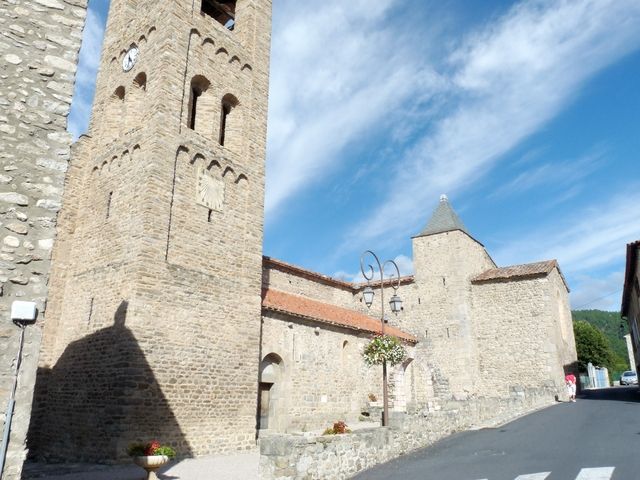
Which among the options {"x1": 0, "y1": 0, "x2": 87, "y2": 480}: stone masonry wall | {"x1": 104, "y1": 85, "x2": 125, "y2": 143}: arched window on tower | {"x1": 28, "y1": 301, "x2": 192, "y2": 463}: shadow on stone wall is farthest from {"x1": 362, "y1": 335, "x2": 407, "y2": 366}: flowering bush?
{"x1": 104, "y1": 85, "x2": 125, "y2": 143}: arched window on tower

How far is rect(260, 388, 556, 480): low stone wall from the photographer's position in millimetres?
8664

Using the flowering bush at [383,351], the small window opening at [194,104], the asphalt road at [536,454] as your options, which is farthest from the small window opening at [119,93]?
the asphalt road at [536,454]

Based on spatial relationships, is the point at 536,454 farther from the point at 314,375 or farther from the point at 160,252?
the point at 160,252

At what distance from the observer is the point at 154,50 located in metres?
15.9

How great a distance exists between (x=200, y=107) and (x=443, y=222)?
54.7 feet

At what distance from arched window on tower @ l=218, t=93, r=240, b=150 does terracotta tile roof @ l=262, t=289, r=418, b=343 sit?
606 cm

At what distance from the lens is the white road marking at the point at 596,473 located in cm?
773

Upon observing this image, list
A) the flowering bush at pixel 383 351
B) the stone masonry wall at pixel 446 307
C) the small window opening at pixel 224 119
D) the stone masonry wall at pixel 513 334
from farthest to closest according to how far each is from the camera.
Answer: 1. the stone masonry wall at pixel 446 307
2. the stone masonry wall at pixel 513 334
3. the small window opening at pixel 224 119
4. the flowering bush at pixel 383 351

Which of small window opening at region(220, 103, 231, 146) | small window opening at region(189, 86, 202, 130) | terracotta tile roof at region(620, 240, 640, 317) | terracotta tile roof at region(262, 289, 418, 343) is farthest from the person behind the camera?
terracotta tile roof at region(620, 240, 640, 317)

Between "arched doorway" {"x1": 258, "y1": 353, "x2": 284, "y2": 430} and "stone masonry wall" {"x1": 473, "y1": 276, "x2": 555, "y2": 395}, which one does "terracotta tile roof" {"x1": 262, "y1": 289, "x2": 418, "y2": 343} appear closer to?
"arched doorway" {"x1": 258, "y1": 353, "x2": 284, "y2": 430}

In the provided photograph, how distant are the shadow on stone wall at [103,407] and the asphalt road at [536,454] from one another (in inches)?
228

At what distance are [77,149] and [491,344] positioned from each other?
21714 mm

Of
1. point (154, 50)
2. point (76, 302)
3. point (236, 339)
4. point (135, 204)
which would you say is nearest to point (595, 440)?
point (236, 339)

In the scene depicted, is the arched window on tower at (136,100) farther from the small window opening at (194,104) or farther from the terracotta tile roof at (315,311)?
the terracotta tile roof at (315,311)
